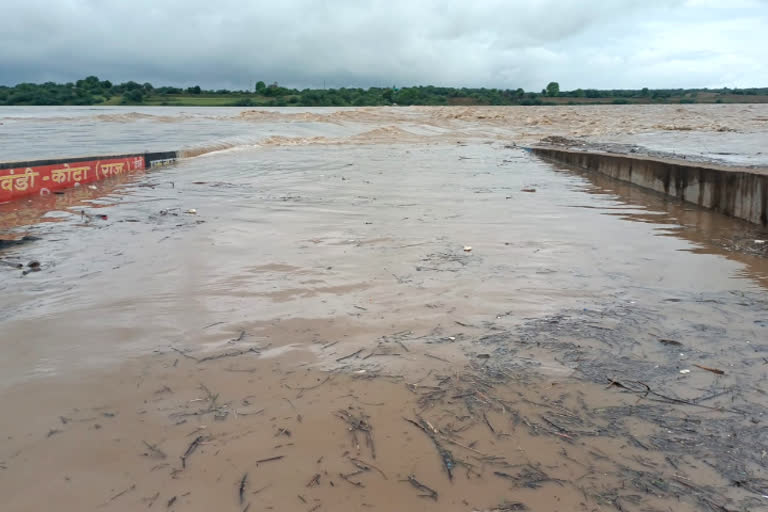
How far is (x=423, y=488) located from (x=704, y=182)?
7420mm

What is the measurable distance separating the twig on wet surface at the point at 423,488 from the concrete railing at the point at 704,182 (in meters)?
6.01

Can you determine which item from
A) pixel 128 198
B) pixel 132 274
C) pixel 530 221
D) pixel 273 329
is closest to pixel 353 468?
pixel 273 329

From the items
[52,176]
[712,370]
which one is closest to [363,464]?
[712,370]

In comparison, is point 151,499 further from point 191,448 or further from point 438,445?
point 438,445

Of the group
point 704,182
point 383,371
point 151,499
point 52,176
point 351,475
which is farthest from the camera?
point 52,176

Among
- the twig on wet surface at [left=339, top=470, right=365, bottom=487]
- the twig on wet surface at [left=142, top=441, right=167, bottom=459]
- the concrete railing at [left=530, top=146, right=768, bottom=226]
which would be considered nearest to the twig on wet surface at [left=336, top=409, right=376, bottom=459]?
the twig on wet surface at [left=339, top=470, right=365, bottom=487]

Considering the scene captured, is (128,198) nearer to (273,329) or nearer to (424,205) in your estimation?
(424,205)

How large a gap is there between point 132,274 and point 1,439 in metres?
2.20

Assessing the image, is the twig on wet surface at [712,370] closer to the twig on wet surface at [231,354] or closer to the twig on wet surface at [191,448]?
the twig on wet surface at [231,354]

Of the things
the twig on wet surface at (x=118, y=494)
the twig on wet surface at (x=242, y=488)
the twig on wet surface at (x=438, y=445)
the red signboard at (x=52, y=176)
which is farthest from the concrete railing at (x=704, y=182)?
the red signboard at (x=52, y=176)

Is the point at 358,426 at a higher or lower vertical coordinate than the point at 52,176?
lower

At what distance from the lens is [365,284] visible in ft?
13.0

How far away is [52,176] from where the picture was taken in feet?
29.9

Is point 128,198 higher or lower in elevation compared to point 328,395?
higher
